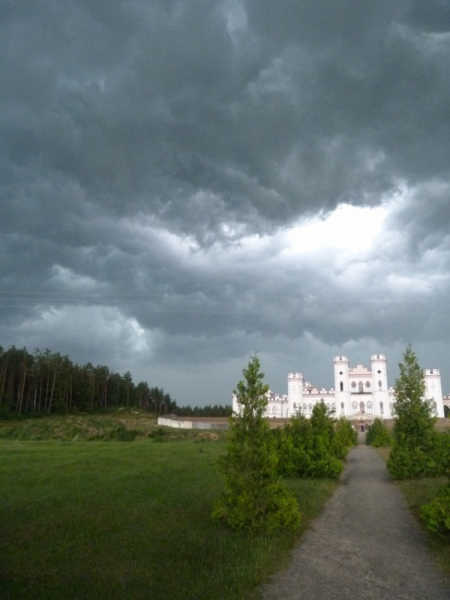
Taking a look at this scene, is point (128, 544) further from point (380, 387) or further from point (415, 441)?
point (380, 387)

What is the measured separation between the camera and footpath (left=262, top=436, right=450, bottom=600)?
6953 mm

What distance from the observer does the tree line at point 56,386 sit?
3108 inches

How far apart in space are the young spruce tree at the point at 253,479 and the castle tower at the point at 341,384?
94188mm

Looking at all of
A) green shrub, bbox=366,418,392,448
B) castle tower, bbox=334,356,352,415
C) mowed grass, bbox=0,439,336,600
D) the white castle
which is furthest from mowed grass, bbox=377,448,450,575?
castle tower, bbox=334,356,352,415

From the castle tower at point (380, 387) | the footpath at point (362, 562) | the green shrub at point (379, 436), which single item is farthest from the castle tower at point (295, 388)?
the footpath at point (362, 562)

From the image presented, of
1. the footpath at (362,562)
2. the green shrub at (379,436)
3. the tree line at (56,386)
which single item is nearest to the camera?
the footpath at (362,562)

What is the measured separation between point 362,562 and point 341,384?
96.3m

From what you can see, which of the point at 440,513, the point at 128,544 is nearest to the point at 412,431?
the point at 440,513

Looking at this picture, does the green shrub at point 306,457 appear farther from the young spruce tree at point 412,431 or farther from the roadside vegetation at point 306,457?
the young spruce tree at point 412,431

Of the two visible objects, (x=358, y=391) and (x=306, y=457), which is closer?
(x=306, y=457)

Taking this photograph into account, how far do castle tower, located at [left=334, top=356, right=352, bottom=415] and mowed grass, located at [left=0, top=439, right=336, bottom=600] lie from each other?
86743mm

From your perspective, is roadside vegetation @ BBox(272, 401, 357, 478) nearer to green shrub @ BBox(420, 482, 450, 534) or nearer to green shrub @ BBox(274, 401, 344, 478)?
green shrub @ BBox(274, 401, 344, 478)

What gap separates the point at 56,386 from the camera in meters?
85.8

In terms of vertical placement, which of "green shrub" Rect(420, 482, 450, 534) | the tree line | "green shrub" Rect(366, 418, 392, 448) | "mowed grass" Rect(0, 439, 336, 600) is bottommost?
"mowed grass" Rect(0, 439, 336, 600)
